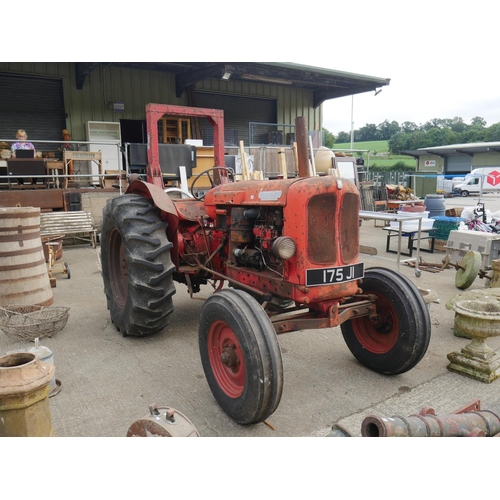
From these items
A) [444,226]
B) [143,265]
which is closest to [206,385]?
[143,265]

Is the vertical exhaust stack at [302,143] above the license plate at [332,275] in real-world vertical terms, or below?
above

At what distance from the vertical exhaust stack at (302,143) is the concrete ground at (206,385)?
4.98 feet

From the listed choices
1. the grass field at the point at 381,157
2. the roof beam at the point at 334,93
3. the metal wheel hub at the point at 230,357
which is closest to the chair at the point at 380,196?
the roof beam at the point at 334,93

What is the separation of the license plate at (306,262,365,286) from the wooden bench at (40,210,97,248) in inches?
249

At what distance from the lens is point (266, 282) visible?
3.12 meters

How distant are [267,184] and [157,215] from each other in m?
1.39

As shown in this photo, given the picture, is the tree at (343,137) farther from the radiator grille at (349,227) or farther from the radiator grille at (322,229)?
the radiator grille at (322,229)

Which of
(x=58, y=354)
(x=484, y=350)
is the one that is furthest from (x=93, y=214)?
(x=484, y=350)

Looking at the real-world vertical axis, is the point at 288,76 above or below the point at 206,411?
above

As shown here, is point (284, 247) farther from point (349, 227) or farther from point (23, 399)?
point (23, 399)

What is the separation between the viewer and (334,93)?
15.7 metres

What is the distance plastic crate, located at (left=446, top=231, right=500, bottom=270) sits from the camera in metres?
6.41

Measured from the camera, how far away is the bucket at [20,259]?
4.51 metres

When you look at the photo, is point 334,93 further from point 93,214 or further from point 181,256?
point 181,256
